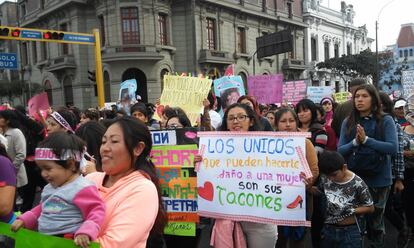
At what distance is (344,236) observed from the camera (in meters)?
3.47

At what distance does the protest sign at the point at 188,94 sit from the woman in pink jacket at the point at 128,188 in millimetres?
4007

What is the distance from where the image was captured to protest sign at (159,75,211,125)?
6434 millimetres

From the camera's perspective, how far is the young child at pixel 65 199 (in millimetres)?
1874

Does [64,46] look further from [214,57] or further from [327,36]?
[327,36]

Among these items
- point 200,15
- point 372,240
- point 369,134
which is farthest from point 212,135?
point 200,15

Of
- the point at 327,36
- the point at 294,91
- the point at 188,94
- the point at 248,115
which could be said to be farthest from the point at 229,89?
the point at 327,36

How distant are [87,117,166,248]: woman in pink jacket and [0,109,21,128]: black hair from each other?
3903 mm

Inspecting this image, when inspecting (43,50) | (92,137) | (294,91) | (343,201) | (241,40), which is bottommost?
(343,201)

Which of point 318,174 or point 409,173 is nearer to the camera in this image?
point 318,174

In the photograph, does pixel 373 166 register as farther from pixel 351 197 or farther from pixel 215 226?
pixel 215 226

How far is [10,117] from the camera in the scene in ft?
18.4

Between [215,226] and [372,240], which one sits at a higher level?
[215,226]

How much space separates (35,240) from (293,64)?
125 feet

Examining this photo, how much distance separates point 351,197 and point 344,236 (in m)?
0.34
